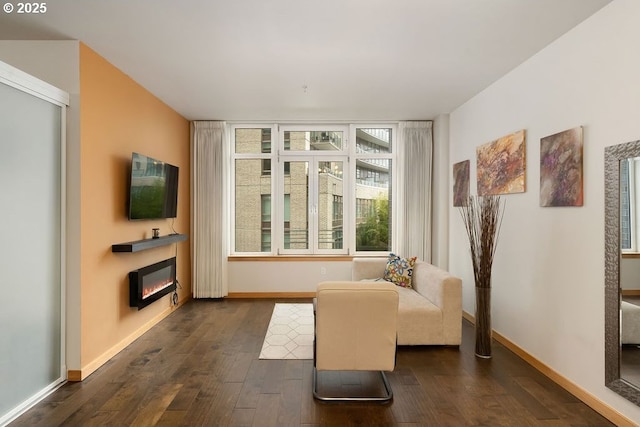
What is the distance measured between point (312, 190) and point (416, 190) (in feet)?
5.39

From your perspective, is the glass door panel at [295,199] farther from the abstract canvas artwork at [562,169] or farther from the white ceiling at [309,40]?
the abstract canvas artwork at [562,169]

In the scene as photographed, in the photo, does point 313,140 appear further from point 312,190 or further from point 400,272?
point 400,272

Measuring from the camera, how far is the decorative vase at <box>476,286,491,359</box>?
3.35m

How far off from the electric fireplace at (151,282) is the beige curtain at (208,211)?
27.9 inches

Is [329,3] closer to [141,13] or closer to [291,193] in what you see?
[141,13]

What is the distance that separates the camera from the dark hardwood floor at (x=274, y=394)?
236 cm

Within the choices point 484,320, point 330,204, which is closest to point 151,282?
point 330,204

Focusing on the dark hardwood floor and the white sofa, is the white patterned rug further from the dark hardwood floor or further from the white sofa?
the white sofa

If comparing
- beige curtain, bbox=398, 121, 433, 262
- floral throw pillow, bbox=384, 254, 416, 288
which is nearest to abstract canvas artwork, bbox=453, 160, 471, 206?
beige curtain, bbox=398, 121, 433, 262

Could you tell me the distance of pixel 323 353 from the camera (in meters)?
2.56

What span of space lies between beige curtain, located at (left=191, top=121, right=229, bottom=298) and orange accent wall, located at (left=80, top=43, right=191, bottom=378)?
1.10 m

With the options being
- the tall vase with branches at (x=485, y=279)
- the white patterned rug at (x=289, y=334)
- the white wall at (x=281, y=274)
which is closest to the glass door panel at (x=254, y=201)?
the white wall at (x=281, y=274)

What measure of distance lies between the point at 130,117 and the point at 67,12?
1.35 metres

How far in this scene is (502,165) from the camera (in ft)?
12.2
